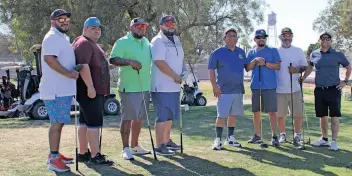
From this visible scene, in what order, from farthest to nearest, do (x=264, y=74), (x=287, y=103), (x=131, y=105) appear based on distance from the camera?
(x=287, y=103) < (x=264, y=74) < (x=131, y=105)

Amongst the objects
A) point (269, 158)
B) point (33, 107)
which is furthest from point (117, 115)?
point (269, 158)

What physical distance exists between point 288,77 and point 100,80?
3246mm

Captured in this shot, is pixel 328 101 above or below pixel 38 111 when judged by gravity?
above

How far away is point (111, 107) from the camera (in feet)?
45.7

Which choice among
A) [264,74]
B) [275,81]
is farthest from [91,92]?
[275,81]

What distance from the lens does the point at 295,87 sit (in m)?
7.47

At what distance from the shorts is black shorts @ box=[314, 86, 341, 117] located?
4.36ft

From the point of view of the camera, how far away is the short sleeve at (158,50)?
20.2ft

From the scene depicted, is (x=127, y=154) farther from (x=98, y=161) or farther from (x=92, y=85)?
(x=92, y=85)

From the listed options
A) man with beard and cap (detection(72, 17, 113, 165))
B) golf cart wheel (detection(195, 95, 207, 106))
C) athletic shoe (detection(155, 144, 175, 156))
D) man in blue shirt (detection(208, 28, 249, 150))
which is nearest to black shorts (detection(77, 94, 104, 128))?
man with beard and cap (detection(72, 17, 113, 165))

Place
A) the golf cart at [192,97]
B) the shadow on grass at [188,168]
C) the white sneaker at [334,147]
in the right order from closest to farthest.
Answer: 1. the shadow on grass at [188,168]
2. the white sneaker at [334,147]
3. the golf cart at [192,97]

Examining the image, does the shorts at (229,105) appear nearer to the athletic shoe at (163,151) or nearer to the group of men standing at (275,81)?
the group of men standing at (275,81)

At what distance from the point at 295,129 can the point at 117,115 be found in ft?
23.4

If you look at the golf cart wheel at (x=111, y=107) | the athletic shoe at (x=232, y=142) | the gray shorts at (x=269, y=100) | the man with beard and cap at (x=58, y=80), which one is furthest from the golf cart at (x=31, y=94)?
the man with beard and cap at (x=58, y=80)
